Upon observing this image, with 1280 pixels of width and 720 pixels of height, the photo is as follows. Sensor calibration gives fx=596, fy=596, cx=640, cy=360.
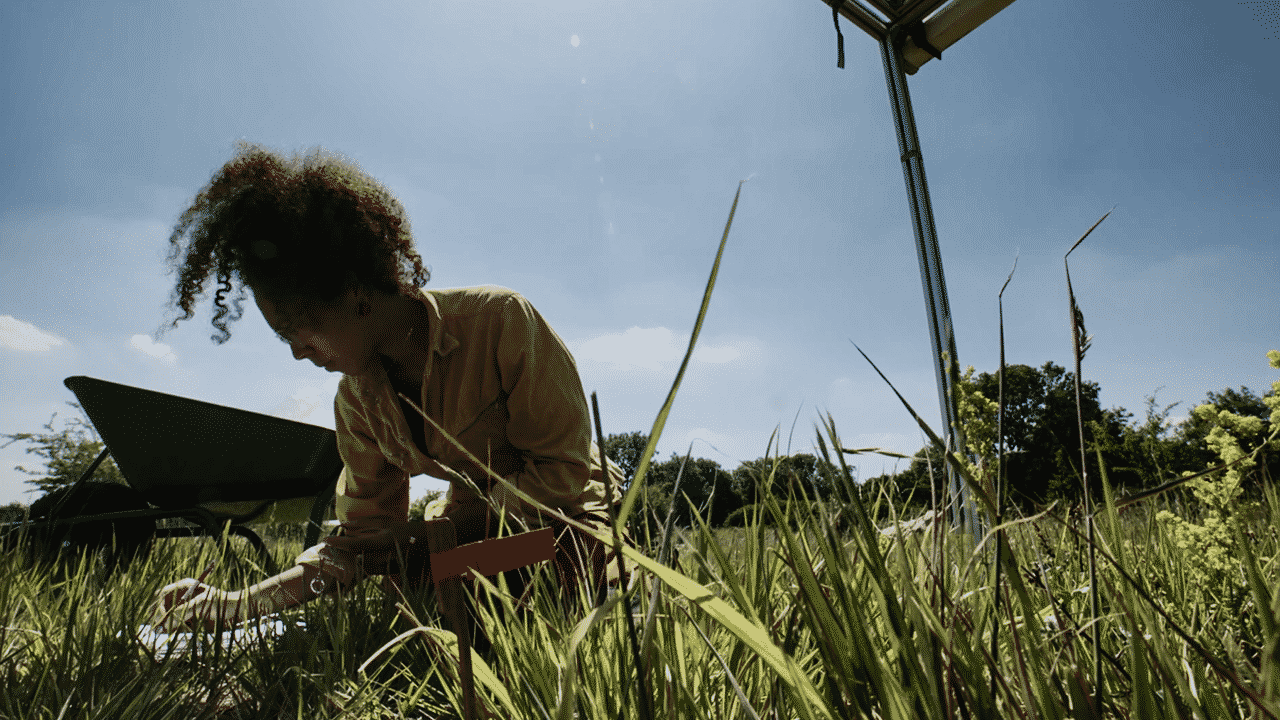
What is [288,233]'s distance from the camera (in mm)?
1355

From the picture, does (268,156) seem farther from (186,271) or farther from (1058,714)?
(1058,714)

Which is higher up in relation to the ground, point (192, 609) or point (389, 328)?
point (389, 328)

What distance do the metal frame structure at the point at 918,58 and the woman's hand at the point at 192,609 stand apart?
1.72 meters

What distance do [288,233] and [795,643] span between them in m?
1.39

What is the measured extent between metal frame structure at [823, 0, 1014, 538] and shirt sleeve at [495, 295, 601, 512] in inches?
42.6

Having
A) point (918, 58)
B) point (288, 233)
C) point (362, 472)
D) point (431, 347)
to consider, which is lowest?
point (362, 472)

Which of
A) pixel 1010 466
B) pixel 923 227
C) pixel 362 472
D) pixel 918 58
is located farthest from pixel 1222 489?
pixel 918 58

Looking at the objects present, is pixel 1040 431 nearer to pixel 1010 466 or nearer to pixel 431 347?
pixel 1010 466

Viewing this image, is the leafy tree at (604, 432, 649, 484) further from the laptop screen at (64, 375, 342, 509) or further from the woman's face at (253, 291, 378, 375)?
the laptop screen at (64, 375, 342, 509)

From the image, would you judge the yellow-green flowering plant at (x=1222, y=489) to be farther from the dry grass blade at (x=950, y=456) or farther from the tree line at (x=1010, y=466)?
the dry grass blade at (x=950, y=456)

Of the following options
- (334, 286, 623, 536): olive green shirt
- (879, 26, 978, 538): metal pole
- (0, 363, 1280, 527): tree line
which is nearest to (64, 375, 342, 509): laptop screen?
(0, 363, 1280, 527): tree line

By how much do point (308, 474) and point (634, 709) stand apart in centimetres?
254

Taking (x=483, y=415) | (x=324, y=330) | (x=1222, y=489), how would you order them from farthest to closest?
(x=483, y=415)
(x=324, y=330)
(x=1222, y=489)

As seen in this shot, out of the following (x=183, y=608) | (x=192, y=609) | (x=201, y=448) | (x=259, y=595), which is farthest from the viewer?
(x=201, y=448)
